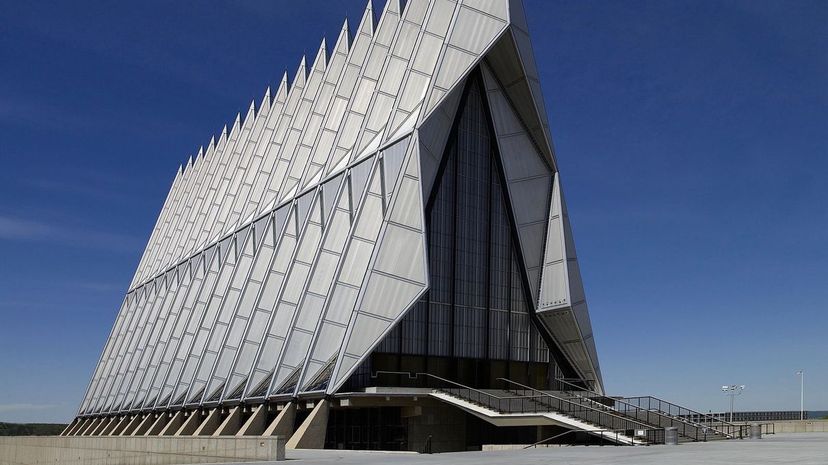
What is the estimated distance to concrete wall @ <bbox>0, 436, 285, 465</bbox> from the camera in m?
25.7

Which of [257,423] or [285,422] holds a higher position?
[285,422]

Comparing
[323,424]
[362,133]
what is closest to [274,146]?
[362,133]

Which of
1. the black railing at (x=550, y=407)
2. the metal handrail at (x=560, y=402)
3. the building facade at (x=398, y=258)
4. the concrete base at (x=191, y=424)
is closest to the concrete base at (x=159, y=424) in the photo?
the building facade at (x=398, y=258)

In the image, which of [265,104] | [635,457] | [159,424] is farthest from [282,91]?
[635,457]

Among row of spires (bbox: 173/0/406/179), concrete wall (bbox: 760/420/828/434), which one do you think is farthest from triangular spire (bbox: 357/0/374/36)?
concrete wall (bbox: 760/420/828/434)

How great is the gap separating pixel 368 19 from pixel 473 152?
1240 centimetres

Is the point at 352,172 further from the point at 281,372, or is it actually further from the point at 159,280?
the point at 159,280

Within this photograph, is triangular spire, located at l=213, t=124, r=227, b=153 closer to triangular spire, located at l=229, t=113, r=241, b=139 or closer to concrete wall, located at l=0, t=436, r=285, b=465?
triangular spire, located at l=229, t=113, r=241, b=139

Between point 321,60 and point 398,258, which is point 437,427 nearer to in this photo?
point 398,258

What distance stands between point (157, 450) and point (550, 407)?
15597 millimetres

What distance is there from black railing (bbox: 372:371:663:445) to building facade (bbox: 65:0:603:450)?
2.57 m

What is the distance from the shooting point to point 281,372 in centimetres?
3984

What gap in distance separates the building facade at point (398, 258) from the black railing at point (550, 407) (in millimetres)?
2566

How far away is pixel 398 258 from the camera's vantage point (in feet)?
129
